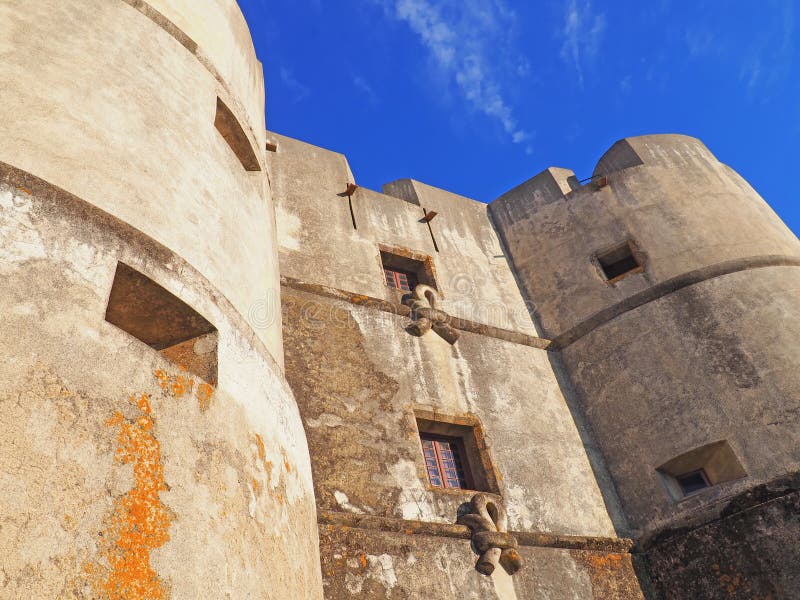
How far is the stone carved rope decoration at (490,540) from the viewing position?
6.59 meters

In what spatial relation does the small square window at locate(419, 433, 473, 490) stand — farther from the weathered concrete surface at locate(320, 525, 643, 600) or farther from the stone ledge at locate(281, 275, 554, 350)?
the stone ledge at locate(281, 275, 554, 350)

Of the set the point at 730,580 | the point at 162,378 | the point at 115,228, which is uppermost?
the point at 115,228

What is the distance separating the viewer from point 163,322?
Result: 404 centimetres

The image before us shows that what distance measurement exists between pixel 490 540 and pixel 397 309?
10.3ft

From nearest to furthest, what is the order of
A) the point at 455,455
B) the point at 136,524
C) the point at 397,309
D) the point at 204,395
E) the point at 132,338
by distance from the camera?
the point at 136,524, the point at 132,338, the point at 204,395, the point at 455,455, the point at 397,309

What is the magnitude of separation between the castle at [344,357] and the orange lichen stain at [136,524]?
0.01m

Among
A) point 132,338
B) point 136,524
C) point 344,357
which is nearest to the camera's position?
point 136,524

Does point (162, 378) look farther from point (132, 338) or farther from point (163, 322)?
point (163, 322)

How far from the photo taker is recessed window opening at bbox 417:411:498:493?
755 cm

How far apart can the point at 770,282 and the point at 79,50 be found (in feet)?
26.6

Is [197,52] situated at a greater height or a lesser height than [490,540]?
greater

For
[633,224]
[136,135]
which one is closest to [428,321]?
[633,224]

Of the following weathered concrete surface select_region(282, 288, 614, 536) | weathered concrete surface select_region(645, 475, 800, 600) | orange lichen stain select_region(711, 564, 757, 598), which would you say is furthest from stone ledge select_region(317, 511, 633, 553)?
orange lichen stain select_region(711, 564, 757, 598)

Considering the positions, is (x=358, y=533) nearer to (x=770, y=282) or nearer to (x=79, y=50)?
(x=79, y=50)
